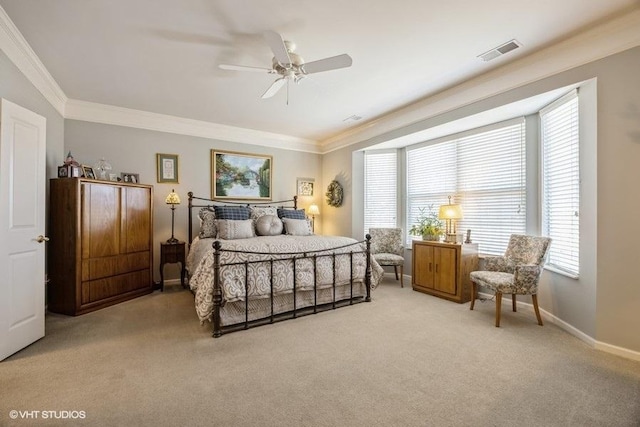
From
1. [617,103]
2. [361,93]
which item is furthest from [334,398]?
[361,93]

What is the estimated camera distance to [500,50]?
2.98 meters

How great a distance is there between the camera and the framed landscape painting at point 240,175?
551cm

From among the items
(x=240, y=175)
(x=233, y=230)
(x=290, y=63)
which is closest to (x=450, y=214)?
(x=290, y=63)

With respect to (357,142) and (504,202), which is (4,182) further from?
(504,202)

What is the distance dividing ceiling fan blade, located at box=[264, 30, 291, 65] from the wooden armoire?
9.43 ft

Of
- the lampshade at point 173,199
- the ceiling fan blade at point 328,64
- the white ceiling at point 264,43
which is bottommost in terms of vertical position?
the lampshade at point 173,199

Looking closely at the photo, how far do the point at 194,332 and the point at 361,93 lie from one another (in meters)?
3.63

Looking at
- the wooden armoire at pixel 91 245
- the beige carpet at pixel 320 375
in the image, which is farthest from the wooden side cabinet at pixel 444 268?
the wooden armoire at pixel 91 245

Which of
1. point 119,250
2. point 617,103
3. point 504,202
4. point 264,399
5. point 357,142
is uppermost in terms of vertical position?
point 357,142

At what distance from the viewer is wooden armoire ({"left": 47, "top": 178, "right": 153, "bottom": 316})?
11.5ft

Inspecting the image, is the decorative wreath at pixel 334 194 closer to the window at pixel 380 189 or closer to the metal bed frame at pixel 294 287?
the window at pixel 380 189

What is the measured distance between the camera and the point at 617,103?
8.30ft

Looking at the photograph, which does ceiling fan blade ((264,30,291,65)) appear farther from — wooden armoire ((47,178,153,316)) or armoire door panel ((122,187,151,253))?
armoire door panel ((122,187,151,253))

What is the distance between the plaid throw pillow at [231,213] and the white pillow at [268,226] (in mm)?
356
